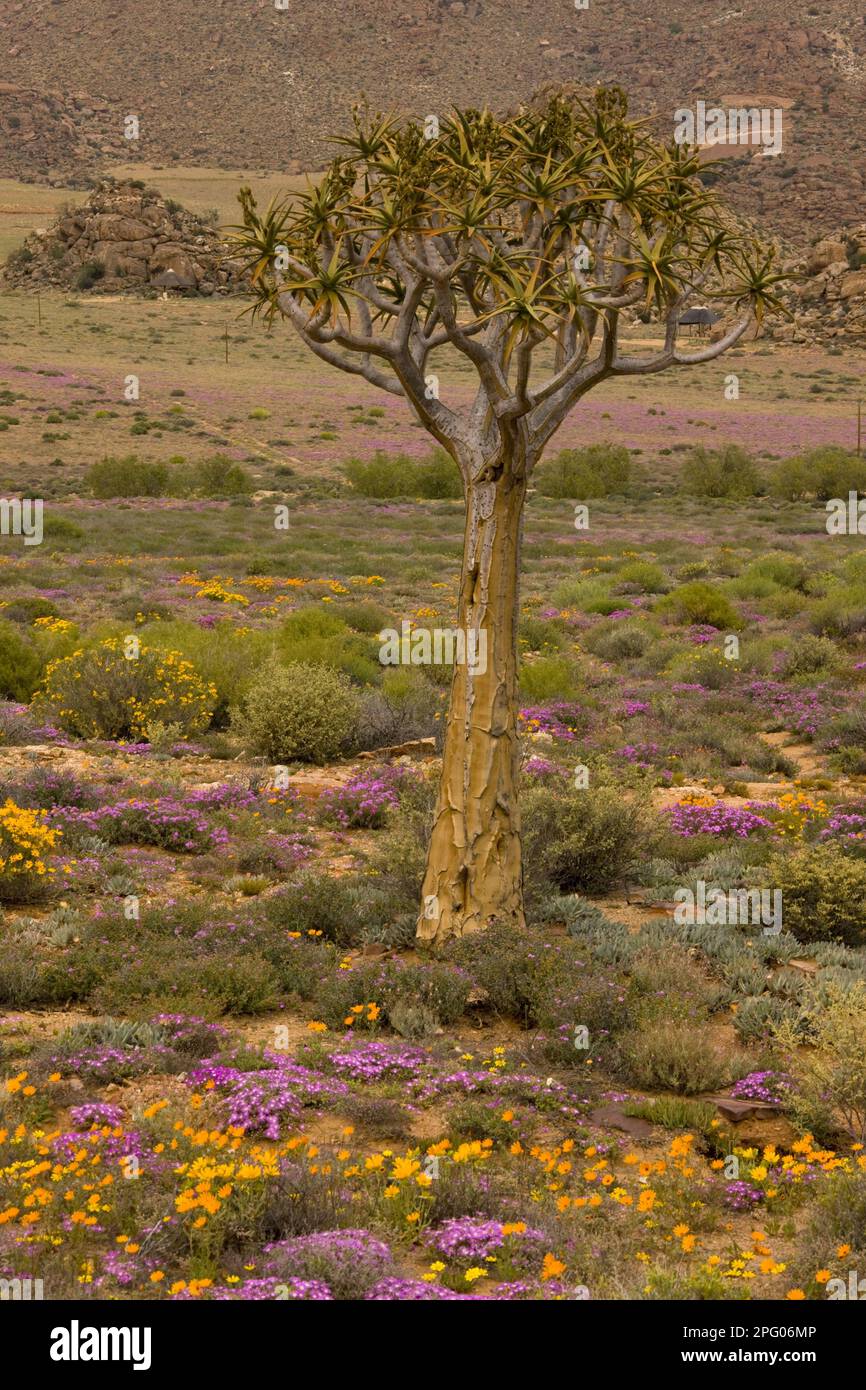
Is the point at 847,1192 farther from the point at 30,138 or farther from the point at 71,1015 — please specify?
the point at 30,138

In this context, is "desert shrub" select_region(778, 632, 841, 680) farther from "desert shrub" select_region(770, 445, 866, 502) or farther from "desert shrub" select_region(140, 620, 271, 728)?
"desert shrub" select_region(770, 445, 866, 502)

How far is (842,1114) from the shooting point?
6.36 metres

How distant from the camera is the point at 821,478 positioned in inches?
1650

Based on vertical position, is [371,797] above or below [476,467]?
below

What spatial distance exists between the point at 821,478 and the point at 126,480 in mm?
21201

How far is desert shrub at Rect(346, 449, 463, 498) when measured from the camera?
4181 cm

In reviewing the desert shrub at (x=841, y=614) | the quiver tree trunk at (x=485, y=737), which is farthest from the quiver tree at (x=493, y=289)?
the desert shrub at (x=841, y=614)

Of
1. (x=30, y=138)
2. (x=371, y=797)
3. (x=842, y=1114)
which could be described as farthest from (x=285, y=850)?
(x=30, y=138)

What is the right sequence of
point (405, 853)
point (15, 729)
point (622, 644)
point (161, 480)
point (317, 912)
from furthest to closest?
point (161, 480) → point (622, 644) → point (15, 729) → point (405, 853) → point (317, 912)

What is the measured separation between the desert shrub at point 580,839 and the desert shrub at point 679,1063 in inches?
110

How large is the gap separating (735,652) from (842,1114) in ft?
40.9

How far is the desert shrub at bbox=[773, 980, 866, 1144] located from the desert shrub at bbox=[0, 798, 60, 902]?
193 inches

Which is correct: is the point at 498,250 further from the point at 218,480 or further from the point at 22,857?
the point at 218,480

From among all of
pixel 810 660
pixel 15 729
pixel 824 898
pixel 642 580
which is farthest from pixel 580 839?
pixel 642 580
